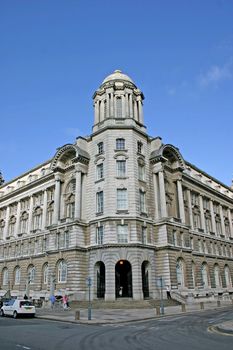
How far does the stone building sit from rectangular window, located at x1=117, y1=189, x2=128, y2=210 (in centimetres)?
14

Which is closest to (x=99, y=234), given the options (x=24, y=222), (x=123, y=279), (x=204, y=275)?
(x=123, y=279)

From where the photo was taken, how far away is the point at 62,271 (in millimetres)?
44094

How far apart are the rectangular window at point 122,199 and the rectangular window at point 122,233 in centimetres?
267

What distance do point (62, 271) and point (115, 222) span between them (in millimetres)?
10853

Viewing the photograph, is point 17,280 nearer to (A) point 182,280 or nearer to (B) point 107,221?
(B) point 107,221

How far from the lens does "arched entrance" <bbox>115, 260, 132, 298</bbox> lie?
39.8 meters

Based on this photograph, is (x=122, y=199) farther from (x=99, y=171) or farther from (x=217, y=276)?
(x=217, y=276)

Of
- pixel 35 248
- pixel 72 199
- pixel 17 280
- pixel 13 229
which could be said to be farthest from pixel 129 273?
pixel 13 229

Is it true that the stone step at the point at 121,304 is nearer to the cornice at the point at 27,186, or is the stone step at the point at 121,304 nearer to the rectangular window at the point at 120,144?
the rectangular window at the point at 120,144

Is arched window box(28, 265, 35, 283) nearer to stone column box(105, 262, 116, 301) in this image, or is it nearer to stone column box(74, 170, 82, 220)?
stone column box(74, 170, 82, 220)

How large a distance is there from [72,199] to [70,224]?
235 inches

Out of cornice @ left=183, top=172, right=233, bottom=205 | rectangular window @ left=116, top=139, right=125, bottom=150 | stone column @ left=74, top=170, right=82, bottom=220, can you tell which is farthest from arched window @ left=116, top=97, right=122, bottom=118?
cornice @ left=183, top=172, right=233, bottom=205

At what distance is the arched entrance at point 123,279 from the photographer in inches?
1567

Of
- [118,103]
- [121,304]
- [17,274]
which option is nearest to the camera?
[121,304]
